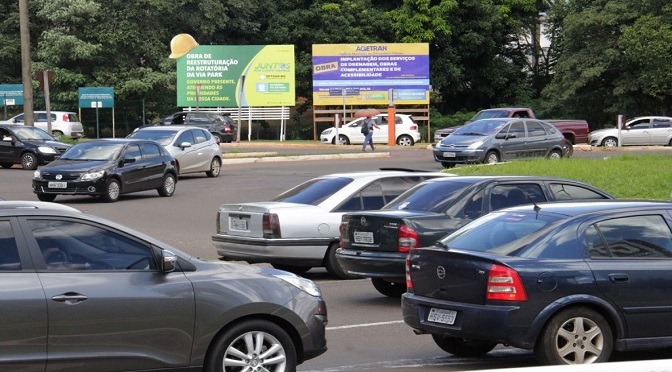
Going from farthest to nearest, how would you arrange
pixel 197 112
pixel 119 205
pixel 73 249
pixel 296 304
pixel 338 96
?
1. pixel 338 96
2. pixel 197 112
3. pixel 119 205
4. pixel 296 304
5. pixel 73 249

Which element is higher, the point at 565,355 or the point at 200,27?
the point at 200,27

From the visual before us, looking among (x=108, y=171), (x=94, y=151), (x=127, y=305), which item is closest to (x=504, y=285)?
(x=127, y=305)

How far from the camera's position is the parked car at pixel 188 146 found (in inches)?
1211

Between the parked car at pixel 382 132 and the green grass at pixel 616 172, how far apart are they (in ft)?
74.2

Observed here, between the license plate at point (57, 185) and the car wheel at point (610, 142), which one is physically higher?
the license plate at point (57, 185)

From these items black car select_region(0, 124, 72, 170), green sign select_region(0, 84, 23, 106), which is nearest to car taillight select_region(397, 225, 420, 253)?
black car select_region(0, 124, 72, 170)

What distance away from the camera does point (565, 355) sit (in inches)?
335

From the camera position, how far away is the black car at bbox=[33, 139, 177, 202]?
24.3 m

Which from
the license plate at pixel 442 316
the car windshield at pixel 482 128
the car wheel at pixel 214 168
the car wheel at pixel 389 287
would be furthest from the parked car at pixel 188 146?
the license plate at pixel 442 316

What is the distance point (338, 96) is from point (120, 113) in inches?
450

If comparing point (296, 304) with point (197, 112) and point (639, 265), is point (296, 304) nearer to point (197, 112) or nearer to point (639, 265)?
point (639, 265)

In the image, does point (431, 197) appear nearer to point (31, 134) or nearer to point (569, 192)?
point (569, 192)

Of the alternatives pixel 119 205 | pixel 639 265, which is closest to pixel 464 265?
pixel 639 265

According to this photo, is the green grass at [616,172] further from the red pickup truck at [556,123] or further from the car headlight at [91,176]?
the red pickup truck at [556,123]
